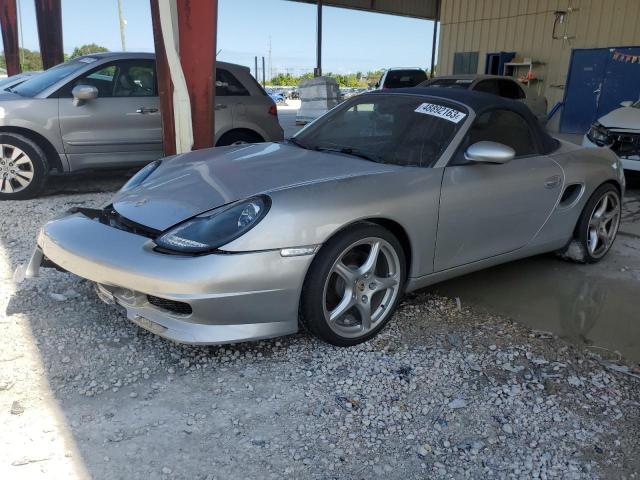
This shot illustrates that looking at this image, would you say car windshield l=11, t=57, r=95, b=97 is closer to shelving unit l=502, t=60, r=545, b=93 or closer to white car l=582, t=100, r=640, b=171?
white car l=582, t=100, r=640, b=171

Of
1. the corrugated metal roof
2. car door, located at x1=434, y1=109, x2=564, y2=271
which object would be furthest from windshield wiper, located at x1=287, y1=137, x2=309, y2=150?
the corrugated metal roof

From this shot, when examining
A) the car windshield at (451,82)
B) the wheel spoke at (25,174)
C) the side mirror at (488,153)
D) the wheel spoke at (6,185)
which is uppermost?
the car windshield at (451,82)

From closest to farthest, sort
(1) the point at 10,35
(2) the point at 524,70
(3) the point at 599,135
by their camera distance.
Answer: (3) the point at 599,135 → (1) the point at 10,35 → (2) the point at 524,70

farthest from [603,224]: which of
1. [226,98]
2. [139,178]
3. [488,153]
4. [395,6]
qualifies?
[395,6]

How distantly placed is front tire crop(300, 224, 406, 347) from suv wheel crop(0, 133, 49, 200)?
436cm

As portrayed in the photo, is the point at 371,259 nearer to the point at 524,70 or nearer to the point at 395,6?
the point at 524,70

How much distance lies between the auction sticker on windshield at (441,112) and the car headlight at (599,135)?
4.71m

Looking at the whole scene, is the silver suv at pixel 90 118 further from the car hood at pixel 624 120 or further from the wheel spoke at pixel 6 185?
the car hood at pixel 624 120

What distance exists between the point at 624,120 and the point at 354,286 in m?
6.02

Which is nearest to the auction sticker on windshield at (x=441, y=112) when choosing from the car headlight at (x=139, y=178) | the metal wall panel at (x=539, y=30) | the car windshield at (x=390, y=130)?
the car windshield at (x=390, y=130)

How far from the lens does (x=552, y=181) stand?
3754 millimetres

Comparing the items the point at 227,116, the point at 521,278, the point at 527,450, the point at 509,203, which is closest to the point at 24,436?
the point at 527,450

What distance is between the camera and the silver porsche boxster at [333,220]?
2.52m

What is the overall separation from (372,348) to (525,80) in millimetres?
13883
